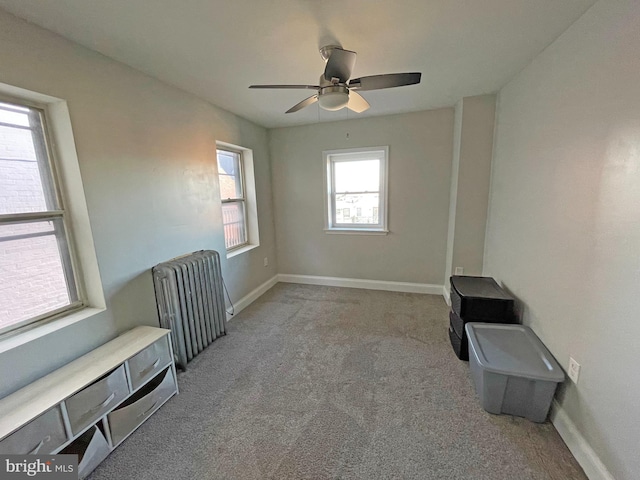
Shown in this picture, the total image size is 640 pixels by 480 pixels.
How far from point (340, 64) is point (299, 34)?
1.11ft

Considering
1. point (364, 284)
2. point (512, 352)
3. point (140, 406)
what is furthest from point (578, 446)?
point (364, 284)

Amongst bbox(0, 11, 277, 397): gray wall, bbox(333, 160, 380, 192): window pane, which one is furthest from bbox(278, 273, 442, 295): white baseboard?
bbox(0, 11, 277, 397): gray wall

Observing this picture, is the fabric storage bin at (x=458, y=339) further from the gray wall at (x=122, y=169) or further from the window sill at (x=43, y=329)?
the window sill at (x=43, y=329)

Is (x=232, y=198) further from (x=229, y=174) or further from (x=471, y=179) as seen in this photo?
(x=471, y=179)

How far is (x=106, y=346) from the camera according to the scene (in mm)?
1737

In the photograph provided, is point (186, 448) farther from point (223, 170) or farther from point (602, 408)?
point (223, 170)

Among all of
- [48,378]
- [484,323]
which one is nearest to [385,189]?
[484,323]

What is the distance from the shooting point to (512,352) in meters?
1.71

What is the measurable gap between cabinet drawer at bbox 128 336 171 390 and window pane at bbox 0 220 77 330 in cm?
61

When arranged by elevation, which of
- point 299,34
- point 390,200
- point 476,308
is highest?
point 299,34

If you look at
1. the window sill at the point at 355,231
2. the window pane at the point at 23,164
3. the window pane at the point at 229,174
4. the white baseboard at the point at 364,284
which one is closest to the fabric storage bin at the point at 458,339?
the white baseboard at the point at 364,284

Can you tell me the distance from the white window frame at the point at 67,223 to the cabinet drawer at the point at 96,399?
0.43 metres

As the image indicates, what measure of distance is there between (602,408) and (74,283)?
313 centimetres

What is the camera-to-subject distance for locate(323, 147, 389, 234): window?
11.9ft
